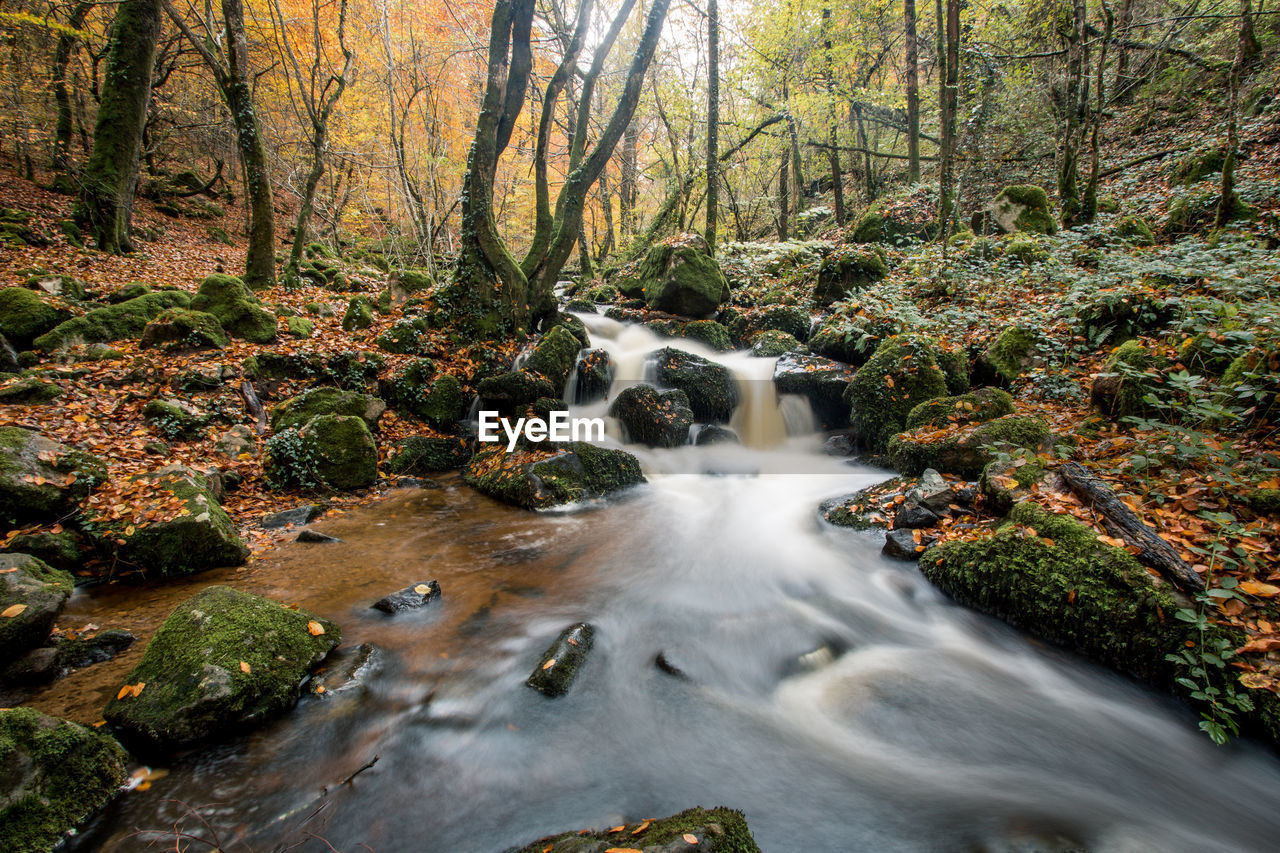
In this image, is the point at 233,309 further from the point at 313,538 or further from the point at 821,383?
the point at 821,383

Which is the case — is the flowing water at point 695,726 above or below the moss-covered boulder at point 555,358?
below

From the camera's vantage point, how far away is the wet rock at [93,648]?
128 inches

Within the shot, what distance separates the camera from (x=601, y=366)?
963 centimetres

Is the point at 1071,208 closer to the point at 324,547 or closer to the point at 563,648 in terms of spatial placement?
the point at 563,648

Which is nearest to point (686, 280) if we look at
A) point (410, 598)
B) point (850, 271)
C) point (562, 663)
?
point (850, 271)

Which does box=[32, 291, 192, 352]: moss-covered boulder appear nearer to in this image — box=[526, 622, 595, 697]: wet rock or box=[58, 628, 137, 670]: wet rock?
box=[58, 628, 137, 670]: wet rock

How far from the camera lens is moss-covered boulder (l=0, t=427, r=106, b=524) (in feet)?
13.8

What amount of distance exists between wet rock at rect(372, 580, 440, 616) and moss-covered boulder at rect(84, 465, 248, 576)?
5.52ft

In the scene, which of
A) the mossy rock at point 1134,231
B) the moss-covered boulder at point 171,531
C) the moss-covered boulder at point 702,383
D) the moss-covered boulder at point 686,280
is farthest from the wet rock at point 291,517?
the mossy rock at point 1134,231

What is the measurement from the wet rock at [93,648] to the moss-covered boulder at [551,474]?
3.71 m

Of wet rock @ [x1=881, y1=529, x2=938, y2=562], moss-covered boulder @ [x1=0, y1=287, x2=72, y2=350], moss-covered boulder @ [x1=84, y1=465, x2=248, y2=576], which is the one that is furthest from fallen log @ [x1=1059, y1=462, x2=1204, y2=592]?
moss-covered boulder @ [x1=0, y1=287, x2=72, y2=350]

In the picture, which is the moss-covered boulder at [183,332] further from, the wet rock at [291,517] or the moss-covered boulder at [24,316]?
the wet rock at [291,517]

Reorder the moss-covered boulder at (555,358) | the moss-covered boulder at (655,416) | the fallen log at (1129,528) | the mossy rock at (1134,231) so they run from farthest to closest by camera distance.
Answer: the moss-covered boulder at (555,358) → the mossy rock at (1134,231) → the moss-covered boulder at (655,416) → the fallen log at (1129,528)

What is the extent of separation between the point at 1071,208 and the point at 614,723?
1282 centimetres
